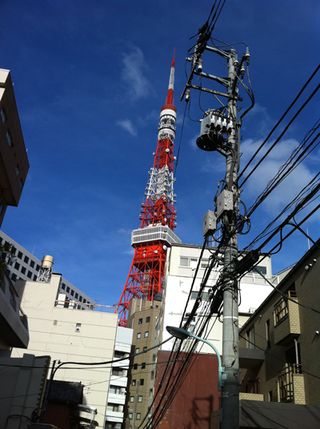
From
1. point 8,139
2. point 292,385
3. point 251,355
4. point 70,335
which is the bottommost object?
point 292,385

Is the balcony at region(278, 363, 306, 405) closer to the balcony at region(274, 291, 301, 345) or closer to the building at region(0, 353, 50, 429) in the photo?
the balcony at region(274, 291, 301, 345)

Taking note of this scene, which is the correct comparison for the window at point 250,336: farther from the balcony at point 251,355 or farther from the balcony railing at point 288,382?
the balcony railing at point 288,382

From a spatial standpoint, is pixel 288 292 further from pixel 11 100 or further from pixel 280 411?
pixel 11 100

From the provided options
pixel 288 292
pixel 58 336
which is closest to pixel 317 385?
pixel 288 292

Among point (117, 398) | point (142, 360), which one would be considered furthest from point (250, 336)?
point (142, 360)

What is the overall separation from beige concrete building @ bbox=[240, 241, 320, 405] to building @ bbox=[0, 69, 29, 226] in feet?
49.9

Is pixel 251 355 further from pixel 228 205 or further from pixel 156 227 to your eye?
pixel 156 227

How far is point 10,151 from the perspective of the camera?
71.4 ft

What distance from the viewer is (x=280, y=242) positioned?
8305 millimetres

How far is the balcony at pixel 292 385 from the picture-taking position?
1778cm

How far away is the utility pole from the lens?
25.9 feet

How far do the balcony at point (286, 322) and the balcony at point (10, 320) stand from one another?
43.8 feet

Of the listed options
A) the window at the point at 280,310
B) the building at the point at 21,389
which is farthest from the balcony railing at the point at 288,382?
the building at the point at 21,389

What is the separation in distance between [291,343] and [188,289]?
94.3 feet
